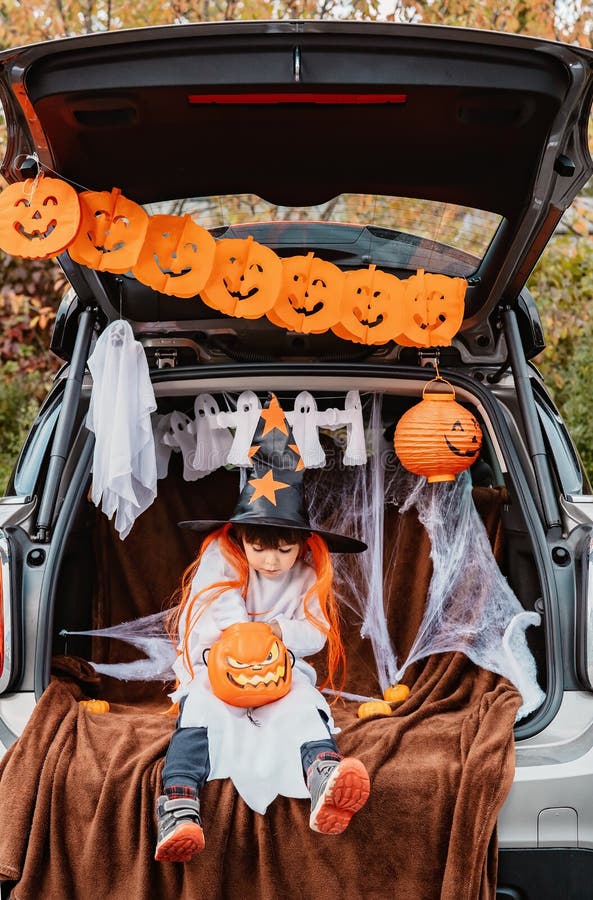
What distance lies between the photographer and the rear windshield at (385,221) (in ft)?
9.93

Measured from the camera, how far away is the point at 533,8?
741 centimetres

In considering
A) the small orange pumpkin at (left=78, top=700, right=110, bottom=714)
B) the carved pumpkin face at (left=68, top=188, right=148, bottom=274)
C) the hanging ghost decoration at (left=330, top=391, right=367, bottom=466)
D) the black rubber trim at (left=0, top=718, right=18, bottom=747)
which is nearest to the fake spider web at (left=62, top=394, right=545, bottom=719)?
the hanging ghost decoration at (left=330, top=391, right=367, bottom=466)

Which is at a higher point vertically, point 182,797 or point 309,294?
point 309,294

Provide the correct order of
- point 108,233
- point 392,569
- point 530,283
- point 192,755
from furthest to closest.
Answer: point 530,283 → point 392,569 → point 108,233 → point 192,755

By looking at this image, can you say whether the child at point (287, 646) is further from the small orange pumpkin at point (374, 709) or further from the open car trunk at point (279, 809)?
the small orange pumpkin at point (374, 709)

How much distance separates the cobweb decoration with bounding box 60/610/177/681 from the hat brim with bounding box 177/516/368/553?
0.47 meters

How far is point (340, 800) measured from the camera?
217 cm

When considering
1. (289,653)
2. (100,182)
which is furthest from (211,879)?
(100,182)

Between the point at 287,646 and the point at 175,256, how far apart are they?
1222 millimetres

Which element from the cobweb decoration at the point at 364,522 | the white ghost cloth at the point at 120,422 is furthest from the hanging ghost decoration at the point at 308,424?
the white ghost cloth at the point at 120,422

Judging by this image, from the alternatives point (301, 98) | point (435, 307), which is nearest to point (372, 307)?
point (435, 307)

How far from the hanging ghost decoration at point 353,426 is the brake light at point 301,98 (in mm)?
1224

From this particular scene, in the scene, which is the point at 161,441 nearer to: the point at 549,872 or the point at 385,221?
the point at 385,221

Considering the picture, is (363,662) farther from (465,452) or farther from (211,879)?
(211,879)
